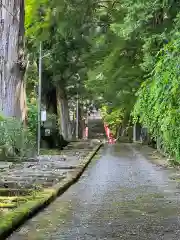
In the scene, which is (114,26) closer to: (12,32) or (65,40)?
(12,32)

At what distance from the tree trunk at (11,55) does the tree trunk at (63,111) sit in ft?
59.0

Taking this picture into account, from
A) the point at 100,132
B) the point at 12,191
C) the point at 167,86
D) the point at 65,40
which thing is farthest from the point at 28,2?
the point at 100,132

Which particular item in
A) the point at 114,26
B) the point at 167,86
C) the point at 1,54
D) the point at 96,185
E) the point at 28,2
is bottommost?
the point at 96,185

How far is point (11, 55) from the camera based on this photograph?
21859 mm

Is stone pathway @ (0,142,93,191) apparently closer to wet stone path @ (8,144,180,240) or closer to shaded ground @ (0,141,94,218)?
shaded ground @ (0,141,94,218)

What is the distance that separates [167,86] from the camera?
49.5ft

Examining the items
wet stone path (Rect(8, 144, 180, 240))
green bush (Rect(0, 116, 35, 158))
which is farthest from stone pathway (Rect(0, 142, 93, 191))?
green bush (Rect(0, 116, 35, 158))

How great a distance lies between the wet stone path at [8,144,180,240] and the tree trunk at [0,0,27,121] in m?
8.73

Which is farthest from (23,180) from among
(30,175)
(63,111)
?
(63,111)

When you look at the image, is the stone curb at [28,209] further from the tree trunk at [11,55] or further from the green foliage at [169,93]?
the tree trunk at [11,55]

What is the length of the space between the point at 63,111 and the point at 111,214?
115 feet

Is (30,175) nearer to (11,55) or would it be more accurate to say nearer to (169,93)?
(169,93)

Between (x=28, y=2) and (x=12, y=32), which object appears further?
(x=28, y=2)

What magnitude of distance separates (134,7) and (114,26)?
188 inches
